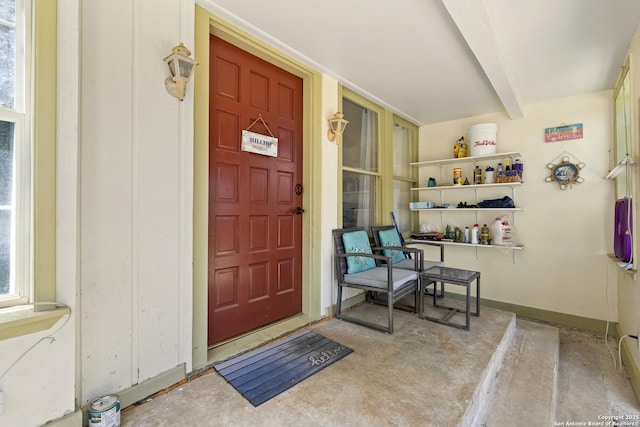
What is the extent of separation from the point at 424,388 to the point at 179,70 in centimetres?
231

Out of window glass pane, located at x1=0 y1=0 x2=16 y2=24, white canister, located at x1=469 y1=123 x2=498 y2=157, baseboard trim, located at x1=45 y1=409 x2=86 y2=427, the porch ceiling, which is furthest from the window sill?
white canister, located at x1=469 y1=123 x2=498 y2=157

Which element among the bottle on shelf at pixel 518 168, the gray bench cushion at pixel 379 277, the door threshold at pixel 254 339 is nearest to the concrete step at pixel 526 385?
the gray bench cushion at pixel 379 277

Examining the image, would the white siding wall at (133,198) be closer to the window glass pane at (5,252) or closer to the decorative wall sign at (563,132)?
the window glass pane at (5,252)

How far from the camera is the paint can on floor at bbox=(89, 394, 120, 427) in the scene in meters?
1.27

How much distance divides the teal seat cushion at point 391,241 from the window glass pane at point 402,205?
58cm

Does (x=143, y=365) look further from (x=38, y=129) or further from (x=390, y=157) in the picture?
(x=390, y=157)

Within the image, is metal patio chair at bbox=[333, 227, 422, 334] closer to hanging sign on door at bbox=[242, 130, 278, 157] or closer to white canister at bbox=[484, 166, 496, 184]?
hanging sign on door at bbox=[242, 130, 278, 157]

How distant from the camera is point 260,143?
2.29 metres

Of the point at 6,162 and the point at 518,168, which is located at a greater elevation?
the point at 518,168

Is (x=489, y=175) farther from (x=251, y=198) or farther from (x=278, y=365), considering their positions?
(x=278, y=365)

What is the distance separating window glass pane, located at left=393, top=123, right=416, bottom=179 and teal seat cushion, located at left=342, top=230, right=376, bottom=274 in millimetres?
1375

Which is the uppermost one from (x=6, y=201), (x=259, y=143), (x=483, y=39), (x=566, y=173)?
(x=483, y=39)

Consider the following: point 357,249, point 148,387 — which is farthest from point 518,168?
point 148,387

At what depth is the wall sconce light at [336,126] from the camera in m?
2.71
